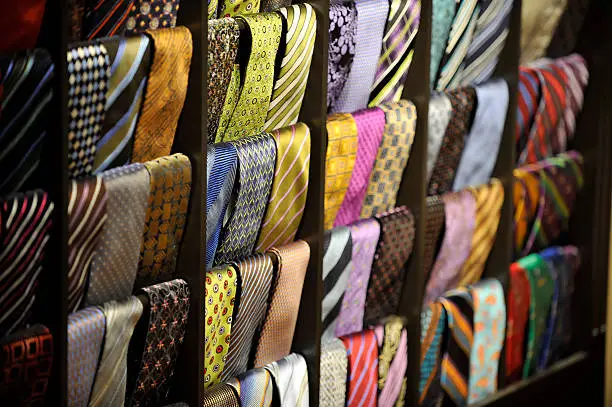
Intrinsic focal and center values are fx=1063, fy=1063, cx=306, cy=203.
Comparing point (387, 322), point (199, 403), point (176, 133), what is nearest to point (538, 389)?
point (387, 322)

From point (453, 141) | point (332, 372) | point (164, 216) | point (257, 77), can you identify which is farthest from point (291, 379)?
point (453, 141)

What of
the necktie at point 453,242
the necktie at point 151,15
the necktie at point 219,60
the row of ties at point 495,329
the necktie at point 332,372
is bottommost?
the row of ties at point 495,329

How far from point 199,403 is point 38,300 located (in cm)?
38

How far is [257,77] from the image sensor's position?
6.11 ft

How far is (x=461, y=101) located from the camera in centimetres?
235

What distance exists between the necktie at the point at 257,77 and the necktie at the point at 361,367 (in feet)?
1.72

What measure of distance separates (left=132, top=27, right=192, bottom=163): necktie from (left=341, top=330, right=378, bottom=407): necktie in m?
A: 0.67

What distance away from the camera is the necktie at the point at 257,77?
6.00ft

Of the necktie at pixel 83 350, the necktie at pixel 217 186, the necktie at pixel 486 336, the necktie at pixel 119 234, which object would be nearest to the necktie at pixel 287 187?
the necktie at pixel 217 186

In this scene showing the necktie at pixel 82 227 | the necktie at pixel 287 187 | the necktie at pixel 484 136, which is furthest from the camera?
the necktie at pixel 484 136

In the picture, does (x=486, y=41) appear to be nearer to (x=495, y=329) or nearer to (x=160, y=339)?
(x=495, y=329)

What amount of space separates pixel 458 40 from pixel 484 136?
0.26 metres

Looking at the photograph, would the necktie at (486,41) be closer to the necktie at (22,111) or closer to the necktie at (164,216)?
the necktie at (164,216)

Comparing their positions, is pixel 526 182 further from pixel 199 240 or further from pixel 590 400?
pixel 199 240
